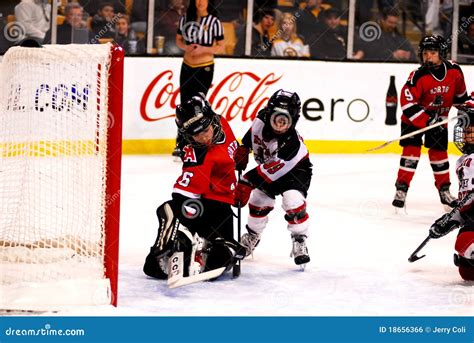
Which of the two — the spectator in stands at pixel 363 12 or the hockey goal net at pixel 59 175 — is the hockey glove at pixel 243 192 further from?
the spectator in stands at pixel 363 12

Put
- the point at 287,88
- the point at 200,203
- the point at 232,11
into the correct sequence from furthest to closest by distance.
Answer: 1. the point at 232,11
2. the point at 287,88
3. the point at 200,203

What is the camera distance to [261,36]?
954 cm

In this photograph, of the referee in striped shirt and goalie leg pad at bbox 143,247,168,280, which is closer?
goalie leg pad at bbox 143,247,168,280

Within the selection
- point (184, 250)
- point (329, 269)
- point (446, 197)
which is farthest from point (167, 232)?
point (446, 197)

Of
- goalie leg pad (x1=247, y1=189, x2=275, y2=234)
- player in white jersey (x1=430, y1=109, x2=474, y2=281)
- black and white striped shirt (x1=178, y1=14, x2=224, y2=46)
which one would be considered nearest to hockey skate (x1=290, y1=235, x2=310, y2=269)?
goalie leg pad (x1=247, y1=189, x2=275, y2=234)

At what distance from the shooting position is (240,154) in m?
4.86

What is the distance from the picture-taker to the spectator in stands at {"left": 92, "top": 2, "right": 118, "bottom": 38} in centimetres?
909

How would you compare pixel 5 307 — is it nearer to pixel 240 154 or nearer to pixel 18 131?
pixel 18 131

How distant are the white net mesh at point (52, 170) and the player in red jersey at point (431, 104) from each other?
8.02 ft

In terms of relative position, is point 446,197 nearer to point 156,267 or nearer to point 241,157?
point 241,157

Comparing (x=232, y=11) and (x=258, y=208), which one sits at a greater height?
(x=232, y=11)

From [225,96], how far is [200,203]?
460 cm

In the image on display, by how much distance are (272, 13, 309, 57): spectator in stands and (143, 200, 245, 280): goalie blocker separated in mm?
5086

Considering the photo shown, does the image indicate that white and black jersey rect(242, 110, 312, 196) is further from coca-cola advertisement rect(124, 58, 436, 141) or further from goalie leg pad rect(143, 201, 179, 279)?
coca-cola advertisement rect(124, 58, 436, 141)
